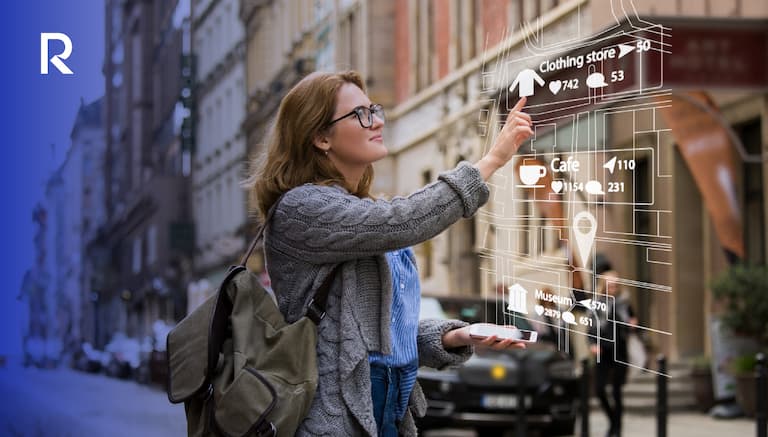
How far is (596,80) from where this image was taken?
120 inches

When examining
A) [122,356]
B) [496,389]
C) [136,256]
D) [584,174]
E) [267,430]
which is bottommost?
[496,389]

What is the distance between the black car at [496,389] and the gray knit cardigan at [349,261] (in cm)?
791

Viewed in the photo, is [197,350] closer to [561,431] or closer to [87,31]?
[87,31]

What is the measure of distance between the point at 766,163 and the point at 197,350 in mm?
12475

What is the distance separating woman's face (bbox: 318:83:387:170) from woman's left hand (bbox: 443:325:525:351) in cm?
39

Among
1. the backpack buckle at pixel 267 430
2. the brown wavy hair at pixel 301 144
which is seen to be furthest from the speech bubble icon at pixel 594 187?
the backpack buckle at pixel 267 430

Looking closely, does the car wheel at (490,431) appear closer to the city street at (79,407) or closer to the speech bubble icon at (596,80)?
the city street at (79,407)

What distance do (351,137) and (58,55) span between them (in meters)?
3.13

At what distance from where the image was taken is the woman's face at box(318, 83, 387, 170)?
9.75 feet

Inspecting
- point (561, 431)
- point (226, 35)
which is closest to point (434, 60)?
point (561, 431)

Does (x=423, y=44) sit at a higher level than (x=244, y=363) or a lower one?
higher

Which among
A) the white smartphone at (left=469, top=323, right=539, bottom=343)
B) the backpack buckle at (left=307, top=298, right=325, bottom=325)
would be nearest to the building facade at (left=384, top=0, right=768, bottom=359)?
the white smartphone at (left=469, top=323, right=539, bottom=343)

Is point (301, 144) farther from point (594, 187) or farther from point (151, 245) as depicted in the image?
point (151, 245)

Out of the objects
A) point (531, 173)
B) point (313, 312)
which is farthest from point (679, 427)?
point (313, 312)
